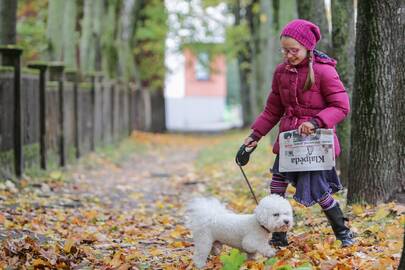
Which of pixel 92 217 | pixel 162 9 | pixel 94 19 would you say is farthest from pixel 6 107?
pixel 162 9

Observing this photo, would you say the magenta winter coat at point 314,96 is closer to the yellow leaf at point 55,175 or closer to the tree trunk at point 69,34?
the yellow leaf at point 55,175

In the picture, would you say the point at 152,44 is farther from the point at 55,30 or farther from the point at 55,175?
the point at 55,175

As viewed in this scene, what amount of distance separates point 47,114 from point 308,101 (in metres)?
8.84

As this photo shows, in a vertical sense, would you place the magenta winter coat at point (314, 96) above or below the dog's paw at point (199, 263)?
above

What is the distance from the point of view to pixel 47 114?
45.8 feet

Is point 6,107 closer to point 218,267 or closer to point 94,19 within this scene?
point 218,267

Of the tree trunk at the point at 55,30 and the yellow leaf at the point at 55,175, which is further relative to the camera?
the tree trunk at the point at 55,30

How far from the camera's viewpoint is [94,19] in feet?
75.2

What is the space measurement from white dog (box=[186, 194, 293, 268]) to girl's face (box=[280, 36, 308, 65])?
1142 millimetres

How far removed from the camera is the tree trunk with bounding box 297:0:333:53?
1101 cm

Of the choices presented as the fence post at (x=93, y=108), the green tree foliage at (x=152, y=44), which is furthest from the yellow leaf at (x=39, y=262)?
the green tree foliage at (x=152, y=44)

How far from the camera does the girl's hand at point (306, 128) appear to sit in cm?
581

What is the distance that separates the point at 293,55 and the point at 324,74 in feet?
0.98

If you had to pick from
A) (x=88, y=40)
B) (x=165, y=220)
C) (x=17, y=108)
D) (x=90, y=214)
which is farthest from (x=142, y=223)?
(x=88, y=40)
